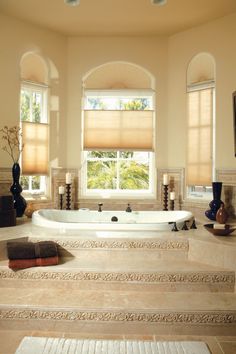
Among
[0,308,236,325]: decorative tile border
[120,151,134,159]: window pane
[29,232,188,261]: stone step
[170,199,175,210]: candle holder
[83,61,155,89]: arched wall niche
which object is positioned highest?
[83,61,155,89]: arched wall niche

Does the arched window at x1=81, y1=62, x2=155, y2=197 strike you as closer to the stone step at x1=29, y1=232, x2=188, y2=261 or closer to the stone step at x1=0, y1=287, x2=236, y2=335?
the stone step at x1=29, y1=232, x2=188, y2=261

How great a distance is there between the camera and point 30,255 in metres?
3.30

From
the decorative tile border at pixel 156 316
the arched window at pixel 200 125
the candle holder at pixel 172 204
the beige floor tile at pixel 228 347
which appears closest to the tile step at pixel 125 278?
the decorative tile border at pixel 156 316

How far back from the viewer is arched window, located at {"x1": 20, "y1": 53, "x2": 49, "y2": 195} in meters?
5.12

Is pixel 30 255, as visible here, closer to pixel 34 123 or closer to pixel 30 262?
pixel 30 262

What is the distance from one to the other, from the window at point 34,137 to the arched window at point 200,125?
203 centimetres

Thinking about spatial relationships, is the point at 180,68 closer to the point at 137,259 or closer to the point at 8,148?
the point at 8,148

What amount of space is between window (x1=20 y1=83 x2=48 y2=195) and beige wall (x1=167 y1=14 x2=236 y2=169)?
1792mm

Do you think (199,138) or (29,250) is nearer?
(29,250)

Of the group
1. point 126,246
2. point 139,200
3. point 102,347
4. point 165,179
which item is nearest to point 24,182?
point 139,200

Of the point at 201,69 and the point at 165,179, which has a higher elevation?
the point at 201,69

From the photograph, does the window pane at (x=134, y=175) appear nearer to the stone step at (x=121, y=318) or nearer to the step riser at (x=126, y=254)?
the step riser at (x=126, y=254)

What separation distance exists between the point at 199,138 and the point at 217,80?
791mm

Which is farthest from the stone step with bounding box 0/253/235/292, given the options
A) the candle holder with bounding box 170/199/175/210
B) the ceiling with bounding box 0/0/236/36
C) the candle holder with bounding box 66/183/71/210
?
the ceiling with bounding box 0/0/236/36
